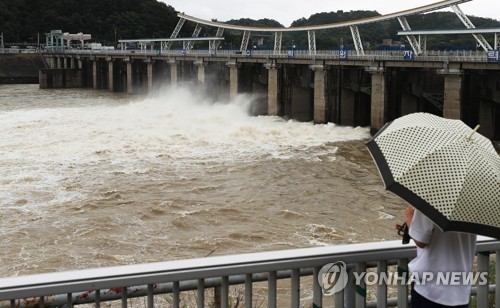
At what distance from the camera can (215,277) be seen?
3279 millimetres

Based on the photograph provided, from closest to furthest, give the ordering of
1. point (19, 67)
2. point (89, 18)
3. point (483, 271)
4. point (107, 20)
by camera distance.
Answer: point (483, 271) < point (19, 67) < point (89, 18) < point (107, 20)

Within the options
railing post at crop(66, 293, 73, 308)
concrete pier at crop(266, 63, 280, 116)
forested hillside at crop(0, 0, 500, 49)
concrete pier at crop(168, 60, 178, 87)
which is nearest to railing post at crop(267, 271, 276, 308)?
railing post at crop(66, 293, 73, 308)

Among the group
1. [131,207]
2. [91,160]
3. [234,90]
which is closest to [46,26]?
[234,90]

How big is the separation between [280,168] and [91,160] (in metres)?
6.81

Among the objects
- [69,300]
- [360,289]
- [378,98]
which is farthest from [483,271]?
[378,98]

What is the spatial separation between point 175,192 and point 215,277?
1454cm

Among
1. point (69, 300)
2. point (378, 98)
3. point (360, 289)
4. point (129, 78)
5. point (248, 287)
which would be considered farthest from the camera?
point (129, 78)

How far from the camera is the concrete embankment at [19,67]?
249 feet

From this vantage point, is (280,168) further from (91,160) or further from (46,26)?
(46,26)

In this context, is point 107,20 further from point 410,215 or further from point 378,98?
point 410,215

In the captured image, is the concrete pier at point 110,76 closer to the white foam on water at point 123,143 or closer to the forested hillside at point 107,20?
the white foam on water at point 123,143

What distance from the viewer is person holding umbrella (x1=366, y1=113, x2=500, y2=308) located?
3.15 metres

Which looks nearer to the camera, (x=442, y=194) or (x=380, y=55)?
(x=442, y=194)

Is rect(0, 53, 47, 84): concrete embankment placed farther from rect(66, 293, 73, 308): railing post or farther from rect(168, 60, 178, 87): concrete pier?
rect(66, 293, 73, 308): railing post
